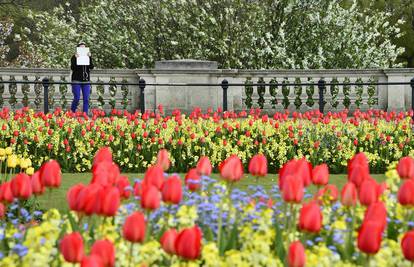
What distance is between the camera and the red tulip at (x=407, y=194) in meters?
3.81

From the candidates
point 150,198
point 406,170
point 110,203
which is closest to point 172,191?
point 150,198

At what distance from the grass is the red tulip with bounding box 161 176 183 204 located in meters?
3.34

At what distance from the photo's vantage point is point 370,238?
323cm

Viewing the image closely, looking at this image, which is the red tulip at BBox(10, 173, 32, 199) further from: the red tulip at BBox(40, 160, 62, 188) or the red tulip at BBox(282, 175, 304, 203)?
the red tulip at BBox(282, 175, 304, 203)

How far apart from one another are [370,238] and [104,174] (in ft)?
4.53

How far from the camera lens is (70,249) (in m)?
3.21

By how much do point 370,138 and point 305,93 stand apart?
9.58 metres

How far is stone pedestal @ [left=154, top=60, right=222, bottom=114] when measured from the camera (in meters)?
20.8

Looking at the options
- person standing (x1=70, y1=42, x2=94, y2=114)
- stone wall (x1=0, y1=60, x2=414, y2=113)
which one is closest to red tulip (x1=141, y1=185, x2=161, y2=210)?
person standing (x1=70, y1=42, x2=94, y2=114)

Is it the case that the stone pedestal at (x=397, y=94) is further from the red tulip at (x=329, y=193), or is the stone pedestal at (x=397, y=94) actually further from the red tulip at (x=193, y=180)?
the red tulip at (x=193, y=180)

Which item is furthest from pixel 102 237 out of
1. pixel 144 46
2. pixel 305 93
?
pixel 144 46

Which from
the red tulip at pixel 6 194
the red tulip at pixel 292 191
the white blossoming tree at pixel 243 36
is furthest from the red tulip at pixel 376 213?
the white blossoming tree at pixel 243 36

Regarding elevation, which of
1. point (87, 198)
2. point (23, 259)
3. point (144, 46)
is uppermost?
point (144, 46)

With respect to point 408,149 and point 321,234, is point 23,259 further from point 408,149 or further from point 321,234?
point 408,149
